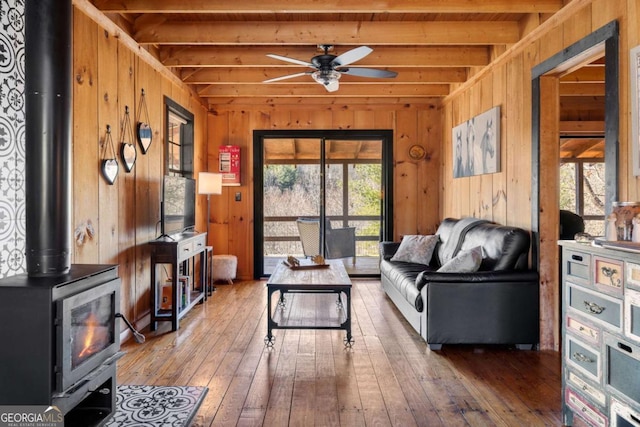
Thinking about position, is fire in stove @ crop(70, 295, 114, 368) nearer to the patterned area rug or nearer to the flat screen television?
the patterned area rug

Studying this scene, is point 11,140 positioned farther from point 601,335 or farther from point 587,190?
point 587,190

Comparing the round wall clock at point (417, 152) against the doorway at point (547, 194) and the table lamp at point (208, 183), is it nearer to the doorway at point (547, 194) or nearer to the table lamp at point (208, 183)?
the doorway at point (547, 194)

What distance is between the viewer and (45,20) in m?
1.82

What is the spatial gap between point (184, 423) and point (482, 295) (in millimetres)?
2321

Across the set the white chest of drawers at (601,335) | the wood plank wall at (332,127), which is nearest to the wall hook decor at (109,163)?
the wood plank wall at (332,127)

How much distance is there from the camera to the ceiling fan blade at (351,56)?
10.6ft

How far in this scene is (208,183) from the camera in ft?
17.6

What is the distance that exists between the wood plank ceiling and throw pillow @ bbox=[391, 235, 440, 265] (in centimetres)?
193

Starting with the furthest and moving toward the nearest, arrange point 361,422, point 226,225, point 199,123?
point 226,225, point 199,123, point 361,422

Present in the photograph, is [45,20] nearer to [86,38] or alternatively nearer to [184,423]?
[86,38]

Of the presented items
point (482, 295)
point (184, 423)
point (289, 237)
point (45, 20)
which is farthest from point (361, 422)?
point (289, 237)

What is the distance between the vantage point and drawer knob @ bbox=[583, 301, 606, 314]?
1940 millimetres

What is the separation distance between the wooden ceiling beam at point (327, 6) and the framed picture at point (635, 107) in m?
0.94

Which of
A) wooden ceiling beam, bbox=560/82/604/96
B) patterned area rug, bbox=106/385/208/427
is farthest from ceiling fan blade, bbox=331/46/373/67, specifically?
wooden ceiling beam, bbox=560/82/604/96
